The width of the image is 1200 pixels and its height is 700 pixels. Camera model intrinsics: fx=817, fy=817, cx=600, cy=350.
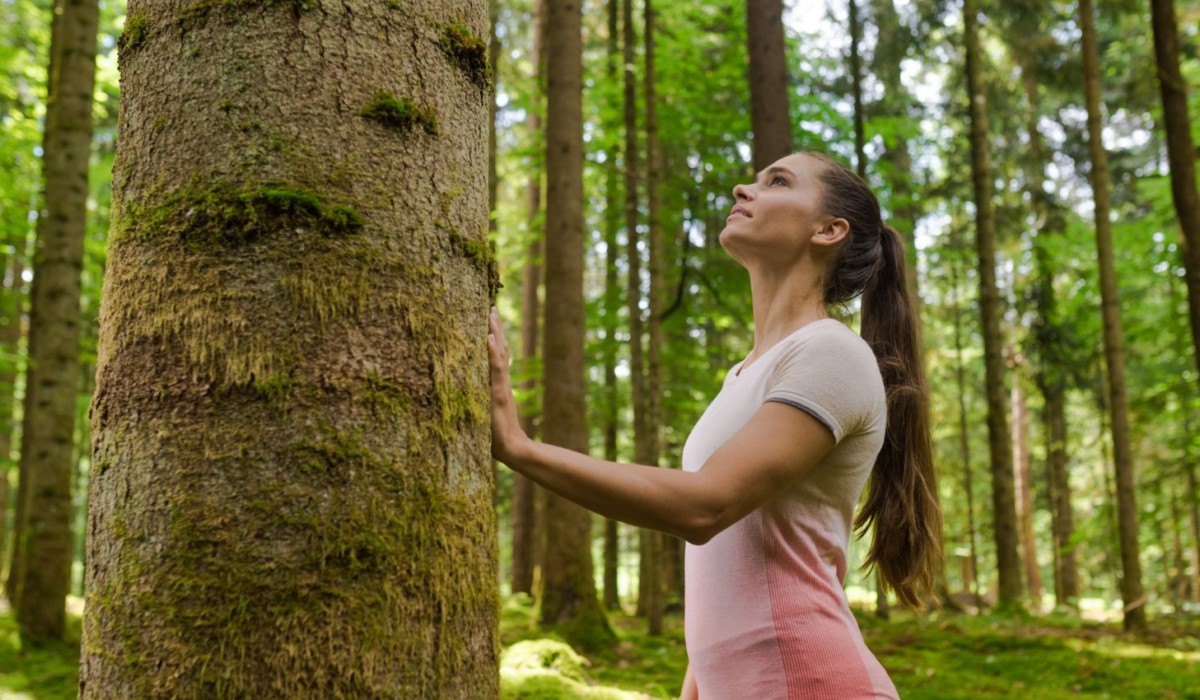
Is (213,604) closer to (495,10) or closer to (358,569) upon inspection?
(358,569)

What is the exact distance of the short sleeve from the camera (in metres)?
1.46

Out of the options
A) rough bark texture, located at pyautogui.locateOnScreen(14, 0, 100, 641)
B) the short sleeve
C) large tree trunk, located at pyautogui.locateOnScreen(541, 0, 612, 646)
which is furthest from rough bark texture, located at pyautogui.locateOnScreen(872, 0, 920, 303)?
the short sleeve

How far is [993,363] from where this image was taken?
11766 mm

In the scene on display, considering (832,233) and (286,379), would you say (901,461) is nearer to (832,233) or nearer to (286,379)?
(832,233)

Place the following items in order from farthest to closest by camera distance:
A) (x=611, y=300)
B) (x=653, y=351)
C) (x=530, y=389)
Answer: (x=530, y=389) < (x=611, y=300) < (x=653, y=351)

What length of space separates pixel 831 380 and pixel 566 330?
22.9 feet

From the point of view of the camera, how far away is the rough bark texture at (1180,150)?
8.20 m

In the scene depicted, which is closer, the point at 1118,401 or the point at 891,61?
the point at 1118,401

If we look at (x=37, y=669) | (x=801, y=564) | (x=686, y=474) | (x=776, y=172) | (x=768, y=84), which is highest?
(x=768, y=84)

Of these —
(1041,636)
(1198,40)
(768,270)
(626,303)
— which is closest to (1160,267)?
(1198,40)

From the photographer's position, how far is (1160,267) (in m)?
14.9

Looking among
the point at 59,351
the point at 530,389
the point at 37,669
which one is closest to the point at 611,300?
the point at 530,389

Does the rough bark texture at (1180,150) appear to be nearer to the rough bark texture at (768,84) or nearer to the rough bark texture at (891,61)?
the rough bark texture at (768,84)

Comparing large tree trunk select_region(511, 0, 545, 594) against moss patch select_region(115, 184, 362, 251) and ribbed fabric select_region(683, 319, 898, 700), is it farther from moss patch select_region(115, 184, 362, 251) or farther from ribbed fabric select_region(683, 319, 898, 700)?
moss patch select_region(115, 184, 362, 251)
